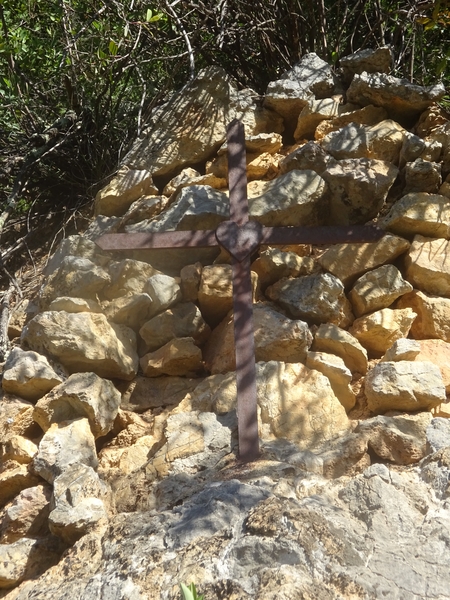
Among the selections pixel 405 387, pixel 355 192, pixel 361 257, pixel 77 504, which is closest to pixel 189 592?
pixel 77 504

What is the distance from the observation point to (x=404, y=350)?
2268 mm

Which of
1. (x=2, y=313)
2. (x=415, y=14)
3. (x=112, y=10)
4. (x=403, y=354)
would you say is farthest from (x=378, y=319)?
(x=112, y=10)

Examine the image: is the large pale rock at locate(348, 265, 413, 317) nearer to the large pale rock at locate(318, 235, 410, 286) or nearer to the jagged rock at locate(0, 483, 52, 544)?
the large pale rock at locate(318, 235, 410, 286)

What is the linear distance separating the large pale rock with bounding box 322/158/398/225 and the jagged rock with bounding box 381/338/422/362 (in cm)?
74

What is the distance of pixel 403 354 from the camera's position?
2270 millimetres

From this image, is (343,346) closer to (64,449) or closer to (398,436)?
(398,436)

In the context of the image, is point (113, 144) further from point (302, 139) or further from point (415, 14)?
point (415, 14)

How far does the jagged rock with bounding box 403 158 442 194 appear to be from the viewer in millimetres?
2822

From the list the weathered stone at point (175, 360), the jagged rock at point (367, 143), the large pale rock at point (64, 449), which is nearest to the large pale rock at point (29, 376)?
the large pale rock at point (64, 449)

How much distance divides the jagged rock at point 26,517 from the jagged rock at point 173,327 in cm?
73

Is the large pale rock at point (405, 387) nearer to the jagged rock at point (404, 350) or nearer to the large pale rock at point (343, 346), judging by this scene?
the jagged rock at point (404, 350)

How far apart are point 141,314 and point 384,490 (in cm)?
122

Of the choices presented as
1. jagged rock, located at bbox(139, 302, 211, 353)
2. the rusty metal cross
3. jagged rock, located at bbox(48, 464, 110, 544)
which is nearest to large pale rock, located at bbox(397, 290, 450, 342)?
the rusty metal cross

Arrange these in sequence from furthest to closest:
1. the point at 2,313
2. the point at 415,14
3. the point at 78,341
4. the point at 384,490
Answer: the point at 415,14
the point at 2,313
the point at 78,341
the point at 384,490
